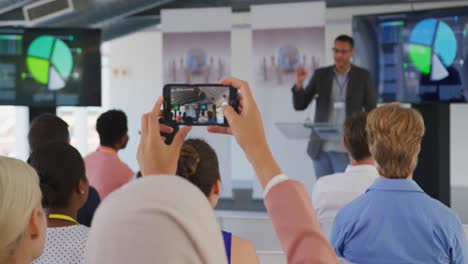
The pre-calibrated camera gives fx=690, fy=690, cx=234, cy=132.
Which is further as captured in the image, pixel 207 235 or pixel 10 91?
pixel 10 91

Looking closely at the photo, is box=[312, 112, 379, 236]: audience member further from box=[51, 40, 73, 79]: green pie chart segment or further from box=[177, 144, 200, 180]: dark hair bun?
box=[51, 40, 73, 79]: green pie chart segment

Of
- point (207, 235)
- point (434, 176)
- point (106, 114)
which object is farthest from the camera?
point (434, 176)

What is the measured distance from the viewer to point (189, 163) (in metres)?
1.78

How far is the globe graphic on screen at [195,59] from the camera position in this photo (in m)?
7.95

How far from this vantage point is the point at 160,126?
4.76 feet

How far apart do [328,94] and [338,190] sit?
3497 mm

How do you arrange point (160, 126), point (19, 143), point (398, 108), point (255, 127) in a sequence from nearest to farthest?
point (255, 127) < point (160, 126) < point (398, 108) < point (19, 143)

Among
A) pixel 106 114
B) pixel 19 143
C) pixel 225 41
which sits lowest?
pixel 19 143

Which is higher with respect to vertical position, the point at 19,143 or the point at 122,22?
the point at 122,22

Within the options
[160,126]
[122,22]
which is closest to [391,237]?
[160,126]

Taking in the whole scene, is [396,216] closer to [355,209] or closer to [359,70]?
[355,209]

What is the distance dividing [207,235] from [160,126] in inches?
28.0

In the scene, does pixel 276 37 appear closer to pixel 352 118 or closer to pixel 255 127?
pixel 352 118

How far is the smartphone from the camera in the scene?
1.54 meters
